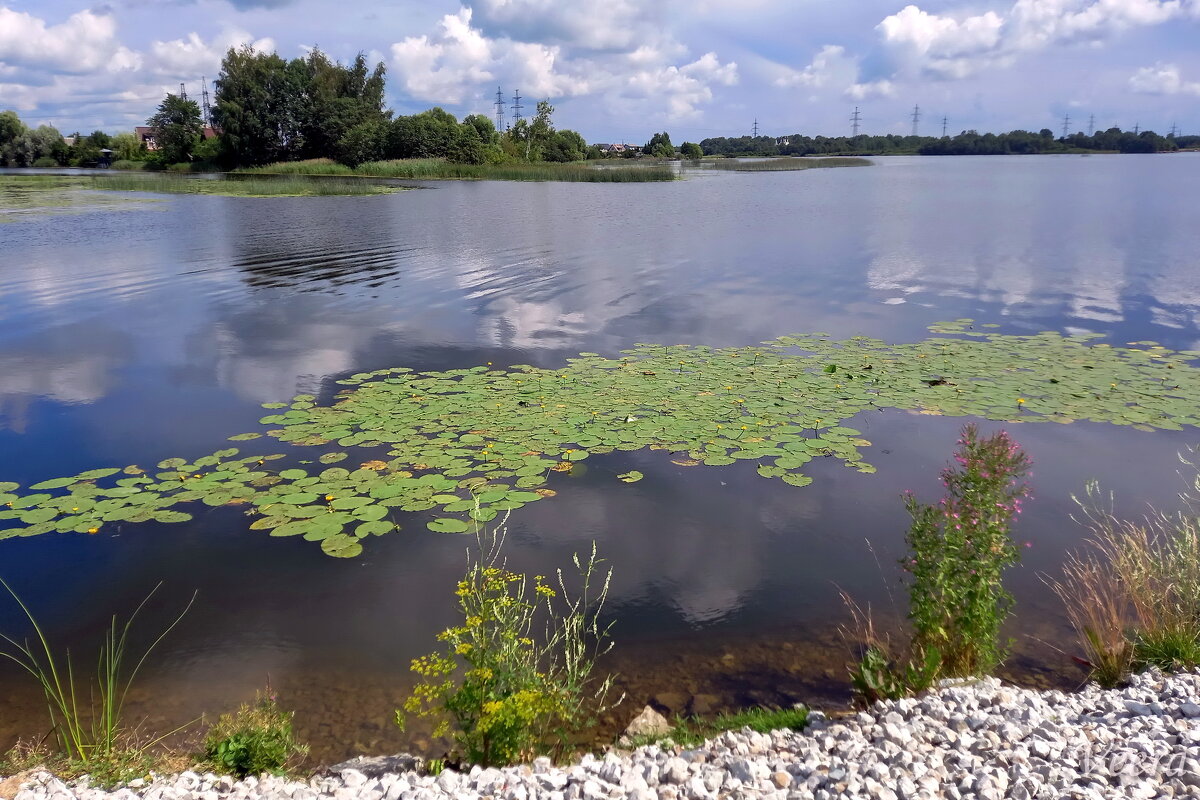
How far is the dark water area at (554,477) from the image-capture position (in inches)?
191

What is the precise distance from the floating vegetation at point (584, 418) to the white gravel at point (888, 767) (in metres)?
2.20

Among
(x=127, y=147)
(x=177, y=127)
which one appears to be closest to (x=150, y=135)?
(x=127, y=147)

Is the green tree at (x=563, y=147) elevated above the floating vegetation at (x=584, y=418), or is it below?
above

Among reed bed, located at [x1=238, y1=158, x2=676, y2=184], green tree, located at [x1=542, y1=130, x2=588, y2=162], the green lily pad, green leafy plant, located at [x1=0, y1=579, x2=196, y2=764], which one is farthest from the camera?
green tree, located at [x1=542, y1=130, x2=588, y2=162]

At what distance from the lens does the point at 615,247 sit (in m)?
22.7

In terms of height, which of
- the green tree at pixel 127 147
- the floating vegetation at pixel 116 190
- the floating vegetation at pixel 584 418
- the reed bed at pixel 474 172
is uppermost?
the green tree at pixel 127 147

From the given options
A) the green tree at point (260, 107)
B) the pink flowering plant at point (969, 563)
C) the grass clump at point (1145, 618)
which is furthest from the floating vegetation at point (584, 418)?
the green tree at point (260, 107)

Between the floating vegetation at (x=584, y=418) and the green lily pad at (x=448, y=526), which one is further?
the floating vegetation at (x=584, y=418)

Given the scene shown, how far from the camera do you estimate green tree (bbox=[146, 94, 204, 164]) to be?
82000 millimetres

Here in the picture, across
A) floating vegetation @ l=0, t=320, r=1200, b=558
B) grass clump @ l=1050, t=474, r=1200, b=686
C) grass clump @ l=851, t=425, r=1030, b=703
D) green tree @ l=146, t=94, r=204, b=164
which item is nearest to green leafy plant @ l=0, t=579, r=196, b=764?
floating vegetation @ l=0, t=320, r=1200, b=558

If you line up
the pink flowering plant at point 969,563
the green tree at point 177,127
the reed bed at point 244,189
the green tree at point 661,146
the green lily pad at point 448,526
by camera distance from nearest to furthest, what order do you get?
the pink flowering plant at point 969,563
the green lily pad at point 448,526
the reed bed at point 244,189
the green tree at point 177,127
the green tree at point 661,146

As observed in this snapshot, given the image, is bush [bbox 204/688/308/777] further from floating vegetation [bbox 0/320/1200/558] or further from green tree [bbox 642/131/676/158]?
green tree [bbox 642/131/676/158]

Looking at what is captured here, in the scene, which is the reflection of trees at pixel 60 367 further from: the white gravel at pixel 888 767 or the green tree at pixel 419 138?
the green tree at pixel 419 138

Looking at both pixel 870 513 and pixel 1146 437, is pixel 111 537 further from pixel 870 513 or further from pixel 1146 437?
pixel 1146 437
